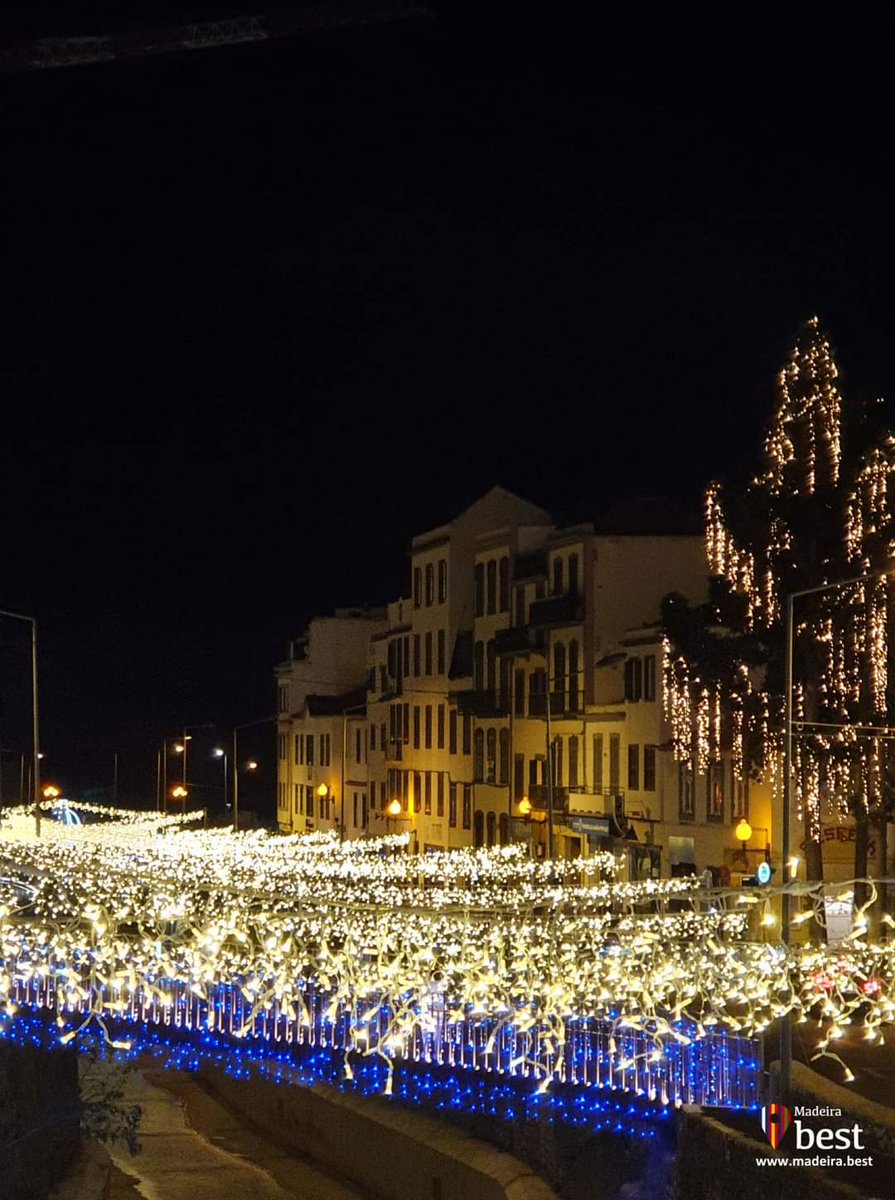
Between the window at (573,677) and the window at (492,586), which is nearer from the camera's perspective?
the window at (573,677)

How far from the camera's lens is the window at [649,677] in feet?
198

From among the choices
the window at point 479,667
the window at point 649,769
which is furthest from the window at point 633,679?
the window at point 479,667

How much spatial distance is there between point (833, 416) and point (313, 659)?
56.2 meters

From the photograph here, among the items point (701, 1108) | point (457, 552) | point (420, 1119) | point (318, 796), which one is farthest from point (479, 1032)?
point (318, 796)

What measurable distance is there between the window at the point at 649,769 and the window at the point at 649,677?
4.95 feet

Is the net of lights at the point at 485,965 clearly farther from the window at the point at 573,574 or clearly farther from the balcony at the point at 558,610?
the window at the point at 573,574

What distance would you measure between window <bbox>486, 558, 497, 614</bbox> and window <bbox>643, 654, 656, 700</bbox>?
45.2 ft

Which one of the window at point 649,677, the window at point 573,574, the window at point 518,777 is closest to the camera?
the window at point 649,677

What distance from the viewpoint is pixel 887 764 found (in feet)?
152

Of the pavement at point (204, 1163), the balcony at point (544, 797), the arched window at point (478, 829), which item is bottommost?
the pavement at point (204, 1163)

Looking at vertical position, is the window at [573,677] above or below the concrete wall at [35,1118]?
above

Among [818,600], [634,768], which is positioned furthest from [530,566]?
[818,600]

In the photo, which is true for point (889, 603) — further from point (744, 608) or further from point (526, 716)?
point (526, 716)

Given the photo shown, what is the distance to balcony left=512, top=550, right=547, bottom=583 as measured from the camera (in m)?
69.6
